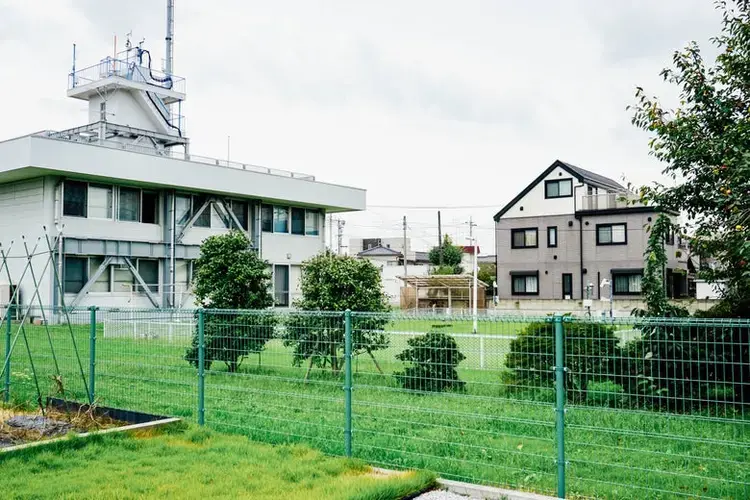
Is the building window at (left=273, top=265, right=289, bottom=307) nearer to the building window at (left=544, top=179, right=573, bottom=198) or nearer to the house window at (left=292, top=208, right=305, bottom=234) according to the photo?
the house window at (left=292, top=208, right=305, bottom=234)

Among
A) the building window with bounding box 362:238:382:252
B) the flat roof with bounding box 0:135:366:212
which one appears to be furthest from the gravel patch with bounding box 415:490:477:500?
the building window with bounding box 362:238:382:252

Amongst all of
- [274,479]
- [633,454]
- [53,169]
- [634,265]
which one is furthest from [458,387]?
[634,265]

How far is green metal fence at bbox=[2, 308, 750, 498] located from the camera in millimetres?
5977

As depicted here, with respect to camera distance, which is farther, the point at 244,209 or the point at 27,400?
the point at 244,209

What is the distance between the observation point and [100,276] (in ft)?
90.8

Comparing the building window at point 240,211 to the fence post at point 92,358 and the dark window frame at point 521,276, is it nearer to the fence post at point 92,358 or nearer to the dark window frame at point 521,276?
the dark window frame at point 521,276

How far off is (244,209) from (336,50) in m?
23.0

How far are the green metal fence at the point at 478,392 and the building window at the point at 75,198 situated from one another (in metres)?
16.6

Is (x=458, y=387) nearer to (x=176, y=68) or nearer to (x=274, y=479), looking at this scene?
(x=274, y=479)

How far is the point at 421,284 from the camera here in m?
39.9

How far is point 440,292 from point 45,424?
113ft

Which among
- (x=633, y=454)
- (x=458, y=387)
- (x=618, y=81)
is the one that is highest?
(x=618, y=81)

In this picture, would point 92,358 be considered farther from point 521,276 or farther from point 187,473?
point 521,276

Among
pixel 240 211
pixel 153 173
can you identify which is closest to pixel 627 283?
pixel 240 211
